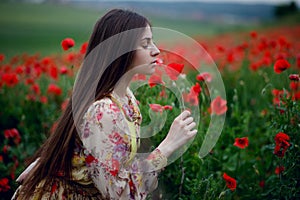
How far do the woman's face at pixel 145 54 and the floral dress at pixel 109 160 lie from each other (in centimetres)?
17

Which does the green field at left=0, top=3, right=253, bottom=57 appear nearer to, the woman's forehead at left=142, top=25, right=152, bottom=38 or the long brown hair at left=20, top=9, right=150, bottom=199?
the long brown hair at left=20, top=9, right=150, bottom=199

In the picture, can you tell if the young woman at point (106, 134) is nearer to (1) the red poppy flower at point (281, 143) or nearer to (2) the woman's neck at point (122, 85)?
(2) the woman's neck at point (122, 85)

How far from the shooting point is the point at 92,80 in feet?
5.90

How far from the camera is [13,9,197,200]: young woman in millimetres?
1708

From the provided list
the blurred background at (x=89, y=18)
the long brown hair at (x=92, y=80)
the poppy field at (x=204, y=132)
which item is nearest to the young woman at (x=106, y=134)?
the long brown hair at (x=92, y=80)

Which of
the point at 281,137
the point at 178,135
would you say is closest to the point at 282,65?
the point at 281,137

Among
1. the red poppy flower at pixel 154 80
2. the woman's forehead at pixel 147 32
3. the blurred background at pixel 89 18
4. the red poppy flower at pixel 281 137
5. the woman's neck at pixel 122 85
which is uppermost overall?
the woman's forehead at pixel 147 32

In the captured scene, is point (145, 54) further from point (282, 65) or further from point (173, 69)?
point (282, 65)

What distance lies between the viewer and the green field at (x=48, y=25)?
15573 millimetres

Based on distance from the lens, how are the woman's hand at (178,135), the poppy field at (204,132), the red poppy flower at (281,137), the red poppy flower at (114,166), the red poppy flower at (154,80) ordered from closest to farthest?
the red poppy flower at (114,166)
the woman's hand at (178,135)
the red poppy flower at (281,137)
the poppy field at (204,132)
the red poppy flower at (154,80)

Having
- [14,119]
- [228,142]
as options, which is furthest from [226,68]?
[14,119]

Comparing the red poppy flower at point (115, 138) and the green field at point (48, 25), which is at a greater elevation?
the red poppy flower at point (115, 138)

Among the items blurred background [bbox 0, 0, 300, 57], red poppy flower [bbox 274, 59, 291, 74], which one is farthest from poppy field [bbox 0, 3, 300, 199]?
blurred background [bbox 0, 0, 300, 57]

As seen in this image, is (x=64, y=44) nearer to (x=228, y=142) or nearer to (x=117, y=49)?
(x=117, y=49)
